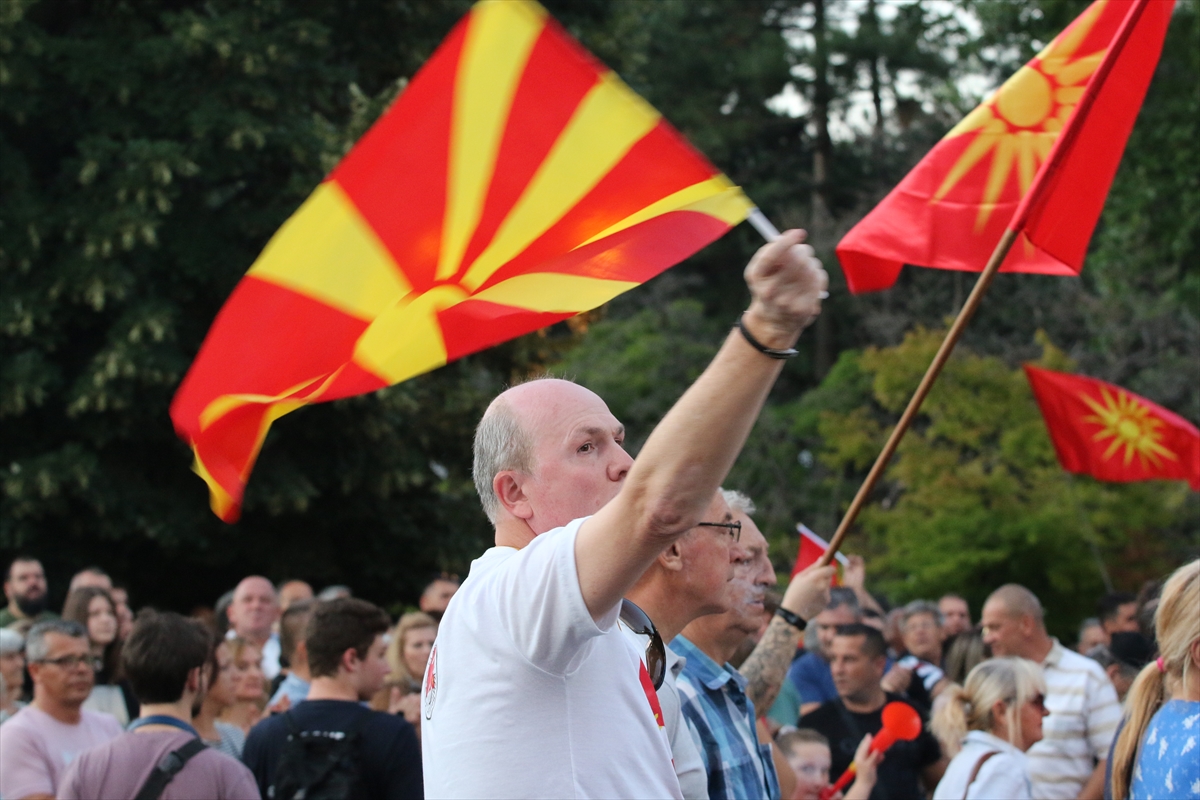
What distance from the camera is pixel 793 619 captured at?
483 centimetres

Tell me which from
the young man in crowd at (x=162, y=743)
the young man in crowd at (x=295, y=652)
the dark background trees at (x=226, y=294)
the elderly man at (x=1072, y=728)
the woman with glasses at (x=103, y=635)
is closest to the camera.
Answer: the young man in crowd at (x=162, y=743)

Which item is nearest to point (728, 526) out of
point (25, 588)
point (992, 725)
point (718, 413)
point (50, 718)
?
point (718, 413)

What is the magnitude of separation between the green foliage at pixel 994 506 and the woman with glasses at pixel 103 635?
14.5 m

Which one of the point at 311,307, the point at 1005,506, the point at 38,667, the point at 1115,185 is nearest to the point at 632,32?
the point at 1115,185

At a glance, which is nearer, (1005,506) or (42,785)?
(42,785)

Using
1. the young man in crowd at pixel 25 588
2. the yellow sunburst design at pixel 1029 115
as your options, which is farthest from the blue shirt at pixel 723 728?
the young man in crowd at pixel 25 588

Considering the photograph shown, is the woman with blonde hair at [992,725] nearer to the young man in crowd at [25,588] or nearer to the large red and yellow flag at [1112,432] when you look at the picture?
the large red and yellow flag at [1112,432]

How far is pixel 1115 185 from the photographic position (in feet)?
59.9

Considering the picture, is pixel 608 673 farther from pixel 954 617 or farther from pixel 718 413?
pixel 954 617

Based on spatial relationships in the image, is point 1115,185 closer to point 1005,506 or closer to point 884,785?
point 1005,506

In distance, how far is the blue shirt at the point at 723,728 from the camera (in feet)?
11.9

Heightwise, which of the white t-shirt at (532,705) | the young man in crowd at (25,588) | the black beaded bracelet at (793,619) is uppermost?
the white t-shirt at (532,705)

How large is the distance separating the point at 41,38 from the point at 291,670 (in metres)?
10.2

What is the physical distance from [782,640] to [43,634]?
2929 mm
